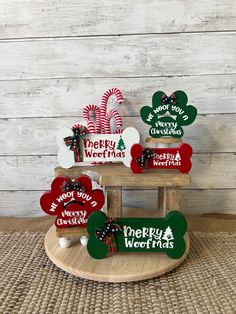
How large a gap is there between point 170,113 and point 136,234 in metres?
0.35

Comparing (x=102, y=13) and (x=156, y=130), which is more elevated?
(x=102, y=13)

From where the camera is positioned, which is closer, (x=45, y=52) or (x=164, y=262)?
(x=164, y=262)

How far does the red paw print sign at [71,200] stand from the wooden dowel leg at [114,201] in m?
0.02

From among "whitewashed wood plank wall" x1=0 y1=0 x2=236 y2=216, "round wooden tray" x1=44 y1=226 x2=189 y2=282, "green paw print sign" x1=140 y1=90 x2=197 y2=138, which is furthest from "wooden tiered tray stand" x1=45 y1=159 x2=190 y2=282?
"whitewashed wood plank wall" x1=0 y1=0 x2=236 y2=216

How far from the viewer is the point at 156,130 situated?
101 cm

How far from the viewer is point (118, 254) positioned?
95cm

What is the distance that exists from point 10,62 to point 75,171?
0.46 m

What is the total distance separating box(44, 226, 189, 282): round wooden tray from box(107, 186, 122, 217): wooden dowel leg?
112mm

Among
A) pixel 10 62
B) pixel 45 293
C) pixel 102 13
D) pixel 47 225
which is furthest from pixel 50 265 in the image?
pixel 102 13

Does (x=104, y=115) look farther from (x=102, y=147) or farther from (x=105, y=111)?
(x=102, y=147)

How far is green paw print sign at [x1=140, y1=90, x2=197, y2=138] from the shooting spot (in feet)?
3.27

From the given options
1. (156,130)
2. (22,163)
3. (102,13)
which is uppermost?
(102,13)

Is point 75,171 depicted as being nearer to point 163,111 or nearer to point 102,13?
point 163,111

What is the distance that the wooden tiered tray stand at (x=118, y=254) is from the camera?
0.87 m
